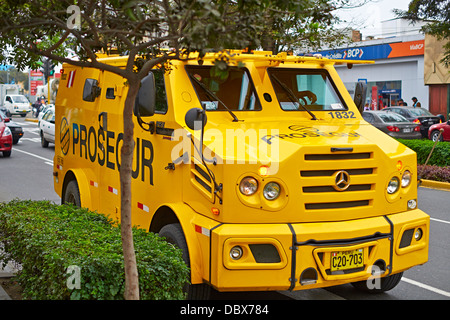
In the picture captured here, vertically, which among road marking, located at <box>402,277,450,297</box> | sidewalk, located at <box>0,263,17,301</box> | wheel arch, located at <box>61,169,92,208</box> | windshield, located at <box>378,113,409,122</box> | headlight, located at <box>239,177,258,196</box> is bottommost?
road marking, located at <box>402,277,450,297</box>

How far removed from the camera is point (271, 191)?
5395mm

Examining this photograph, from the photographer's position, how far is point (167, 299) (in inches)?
199

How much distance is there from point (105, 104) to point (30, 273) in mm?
2793

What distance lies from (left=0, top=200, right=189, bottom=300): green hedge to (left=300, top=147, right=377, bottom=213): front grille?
1.25 metres

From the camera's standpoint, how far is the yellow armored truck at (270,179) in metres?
5.30

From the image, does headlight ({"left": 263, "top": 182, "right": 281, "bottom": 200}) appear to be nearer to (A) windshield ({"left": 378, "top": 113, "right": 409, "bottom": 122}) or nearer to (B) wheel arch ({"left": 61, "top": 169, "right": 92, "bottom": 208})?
(B) wheel arch ({"left": 61, "top": 169, "right": 92, "bottom": 208})

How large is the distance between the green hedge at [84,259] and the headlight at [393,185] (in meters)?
2.05

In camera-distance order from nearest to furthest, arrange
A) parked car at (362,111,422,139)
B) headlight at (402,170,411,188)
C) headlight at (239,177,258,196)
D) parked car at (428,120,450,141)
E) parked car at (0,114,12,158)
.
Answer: headlight at (239,177,258,196), headlight at (402,170,411,188), parked car at (0,114,12,158), parked car at (362,111,422,139), parked car at (428,120,450,141)

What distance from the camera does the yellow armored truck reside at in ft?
17.4

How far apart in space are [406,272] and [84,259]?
441 cm

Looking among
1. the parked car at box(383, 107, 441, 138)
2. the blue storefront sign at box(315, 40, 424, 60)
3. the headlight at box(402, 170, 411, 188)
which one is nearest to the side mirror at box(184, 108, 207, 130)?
the headlight at box(402, 170, 411, 188)

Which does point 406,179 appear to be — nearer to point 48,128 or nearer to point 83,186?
point 83,186

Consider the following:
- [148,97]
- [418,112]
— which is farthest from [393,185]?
[418,112]

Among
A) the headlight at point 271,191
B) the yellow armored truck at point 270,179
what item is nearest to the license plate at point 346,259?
the yellow armored truck at point 270,179
